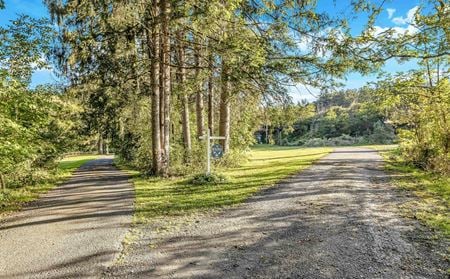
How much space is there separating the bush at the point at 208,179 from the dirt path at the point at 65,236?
2.28 metres

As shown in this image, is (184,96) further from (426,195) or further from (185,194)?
(426,195)

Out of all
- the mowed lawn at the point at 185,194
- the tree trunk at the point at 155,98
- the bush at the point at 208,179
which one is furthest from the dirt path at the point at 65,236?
the tree trunk at the point at 155,98

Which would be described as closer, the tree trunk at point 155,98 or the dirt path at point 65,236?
the dirt path at point 65,236

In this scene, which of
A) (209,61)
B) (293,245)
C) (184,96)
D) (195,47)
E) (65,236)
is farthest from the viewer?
(184,96)

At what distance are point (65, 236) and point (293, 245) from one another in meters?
3.62

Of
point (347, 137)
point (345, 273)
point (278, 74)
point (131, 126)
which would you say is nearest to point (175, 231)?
point (345, 273)

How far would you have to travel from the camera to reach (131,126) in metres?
18.9

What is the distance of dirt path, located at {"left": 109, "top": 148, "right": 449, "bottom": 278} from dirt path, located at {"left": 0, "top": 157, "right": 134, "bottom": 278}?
1.52 feet

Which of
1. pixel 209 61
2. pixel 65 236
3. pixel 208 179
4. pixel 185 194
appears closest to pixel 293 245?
pixel 65 236

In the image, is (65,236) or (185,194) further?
(185,194)

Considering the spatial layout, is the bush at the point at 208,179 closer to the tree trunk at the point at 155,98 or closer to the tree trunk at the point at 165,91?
the tree trunk at the point at 165,91

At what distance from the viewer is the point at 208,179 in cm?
1073

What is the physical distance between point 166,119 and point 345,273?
32.3 feet

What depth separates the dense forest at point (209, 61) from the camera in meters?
8.03
